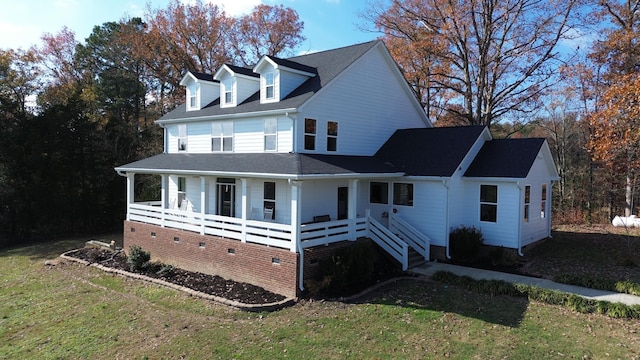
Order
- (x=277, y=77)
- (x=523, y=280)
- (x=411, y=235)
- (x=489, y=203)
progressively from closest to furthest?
(x=523, y=280)
(x=489, y=203)
(x=411, y=235)
(x=277, y=77)

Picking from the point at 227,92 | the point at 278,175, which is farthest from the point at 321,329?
the point at 227,92

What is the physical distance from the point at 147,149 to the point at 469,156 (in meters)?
22.9

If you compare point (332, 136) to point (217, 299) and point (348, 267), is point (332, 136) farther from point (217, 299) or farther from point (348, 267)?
point (217, 299)

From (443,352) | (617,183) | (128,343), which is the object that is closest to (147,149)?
(128,343)

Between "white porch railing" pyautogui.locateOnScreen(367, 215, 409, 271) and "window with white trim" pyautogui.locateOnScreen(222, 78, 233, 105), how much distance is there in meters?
8.80

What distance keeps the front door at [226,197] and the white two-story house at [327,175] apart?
46mm

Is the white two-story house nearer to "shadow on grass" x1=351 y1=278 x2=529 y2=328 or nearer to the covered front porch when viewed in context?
the covered front porch

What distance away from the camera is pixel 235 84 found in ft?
62.2

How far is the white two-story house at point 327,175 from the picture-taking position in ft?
48.0

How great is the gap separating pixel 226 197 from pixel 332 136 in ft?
18.2

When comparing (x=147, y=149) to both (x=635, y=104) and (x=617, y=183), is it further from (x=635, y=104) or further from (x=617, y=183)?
(x=617, y=183)

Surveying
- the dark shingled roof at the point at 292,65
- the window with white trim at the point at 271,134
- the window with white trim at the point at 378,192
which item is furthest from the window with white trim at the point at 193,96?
the window with white trim at the point at 378,192

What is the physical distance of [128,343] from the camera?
10.2m

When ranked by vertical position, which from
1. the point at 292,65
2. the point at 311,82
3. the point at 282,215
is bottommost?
the point at 282,215
